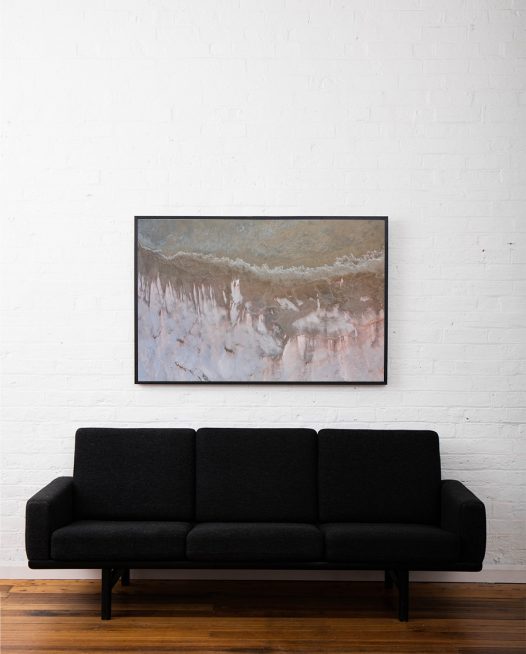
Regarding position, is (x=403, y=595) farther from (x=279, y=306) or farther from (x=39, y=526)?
(x=39, y=526)

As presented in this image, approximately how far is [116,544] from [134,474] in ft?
1.60

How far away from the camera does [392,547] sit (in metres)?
3.36

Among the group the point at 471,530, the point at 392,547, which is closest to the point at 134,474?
the point at 392,547

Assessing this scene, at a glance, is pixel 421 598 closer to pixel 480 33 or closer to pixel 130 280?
pixel 130 280

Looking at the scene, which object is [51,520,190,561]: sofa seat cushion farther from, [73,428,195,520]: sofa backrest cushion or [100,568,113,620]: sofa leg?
[73,428,195,520]: sofa backrest cushion

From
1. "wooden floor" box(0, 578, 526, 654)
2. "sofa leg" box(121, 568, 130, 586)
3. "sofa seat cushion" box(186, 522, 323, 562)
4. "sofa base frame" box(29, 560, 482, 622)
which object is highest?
"sofa seat cushion" box(186, 522, 323, 562)

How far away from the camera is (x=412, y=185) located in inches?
160

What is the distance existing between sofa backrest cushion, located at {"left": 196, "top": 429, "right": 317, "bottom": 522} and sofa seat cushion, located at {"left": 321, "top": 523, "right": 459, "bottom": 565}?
A: 40cm

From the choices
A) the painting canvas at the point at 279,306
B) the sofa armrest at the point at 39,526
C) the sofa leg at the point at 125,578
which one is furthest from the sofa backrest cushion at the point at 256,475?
the sofa armrest at the point at 39,526

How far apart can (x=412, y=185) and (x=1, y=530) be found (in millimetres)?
3126

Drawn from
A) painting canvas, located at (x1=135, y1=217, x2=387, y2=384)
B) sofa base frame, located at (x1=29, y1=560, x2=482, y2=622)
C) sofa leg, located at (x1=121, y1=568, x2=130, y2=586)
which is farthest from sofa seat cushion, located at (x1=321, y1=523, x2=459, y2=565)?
sofa leg, located at (x1=121, y1=568, x2=130, y2=586)

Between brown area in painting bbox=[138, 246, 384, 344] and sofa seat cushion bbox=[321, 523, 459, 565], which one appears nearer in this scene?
sofa seat cushion bbox=[321, 523, 459, 565]

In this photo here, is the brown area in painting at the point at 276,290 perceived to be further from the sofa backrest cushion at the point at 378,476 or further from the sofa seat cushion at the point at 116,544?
the sofa seat cushion at the point at 116,544

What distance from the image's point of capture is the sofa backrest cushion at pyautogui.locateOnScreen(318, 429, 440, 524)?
374cm
